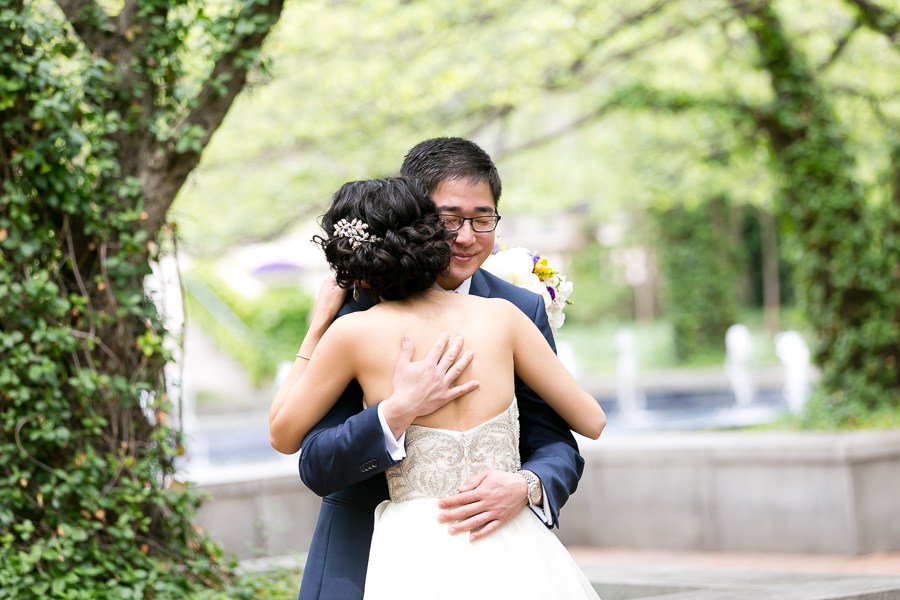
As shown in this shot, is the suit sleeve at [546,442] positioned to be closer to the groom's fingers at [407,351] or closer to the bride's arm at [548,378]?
the bride's arm at [548,378]

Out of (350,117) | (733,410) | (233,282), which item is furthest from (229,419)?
(733,410)

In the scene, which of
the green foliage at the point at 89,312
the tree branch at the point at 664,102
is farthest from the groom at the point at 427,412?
the tree branch at the point at 664,102

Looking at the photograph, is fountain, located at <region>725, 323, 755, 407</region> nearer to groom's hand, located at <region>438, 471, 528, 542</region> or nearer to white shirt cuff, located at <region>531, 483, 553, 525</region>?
white shirt cuff, located at <region>531, 483, 553, 525</region>

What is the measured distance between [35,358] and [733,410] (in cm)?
1208

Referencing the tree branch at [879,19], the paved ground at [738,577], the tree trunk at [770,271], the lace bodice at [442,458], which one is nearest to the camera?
the lace bodice at [442,458]

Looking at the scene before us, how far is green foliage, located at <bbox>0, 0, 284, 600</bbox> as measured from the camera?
141 inches

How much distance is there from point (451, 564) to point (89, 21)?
3.19 meters

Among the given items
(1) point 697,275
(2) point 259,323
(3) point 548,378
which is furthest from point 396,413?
(1) point 697,275

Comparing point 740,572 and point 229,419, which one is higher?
point 229,419

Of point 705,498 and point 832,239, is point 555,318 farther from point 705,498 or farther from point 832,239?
point 832,239

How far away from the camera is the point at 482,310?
6.84 feet

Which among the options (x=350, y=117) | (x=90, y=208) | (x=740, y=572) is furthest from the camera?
(x=350, y=117)

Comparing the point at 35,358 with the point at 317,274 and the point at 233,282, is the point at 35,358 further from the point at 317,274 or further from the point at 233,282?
the point at 317,274

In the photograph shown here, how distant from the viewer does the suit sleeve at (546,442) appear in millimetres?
2188
